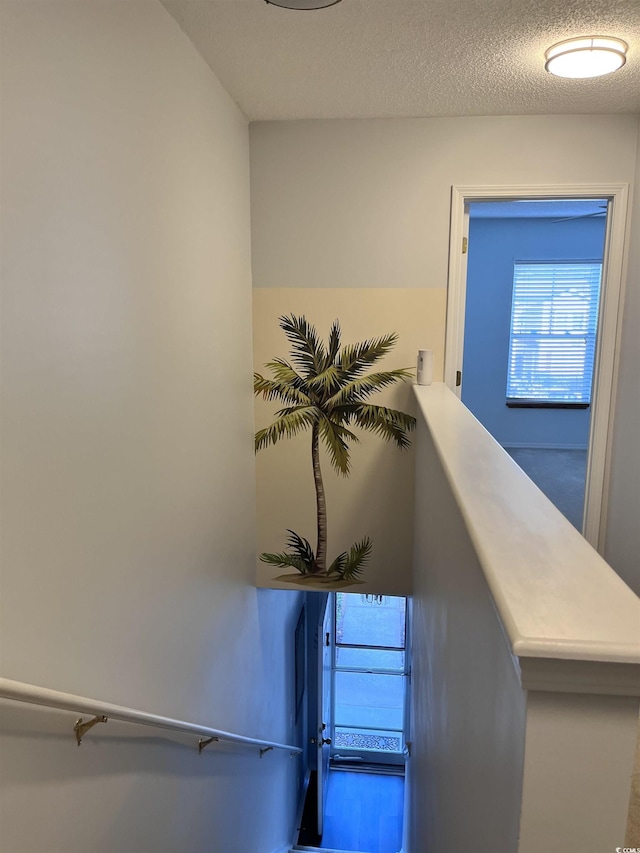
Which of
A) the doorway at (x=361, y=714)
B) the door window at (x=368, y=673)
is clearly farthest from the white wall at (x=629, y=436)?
the door window at (x=368, y=673)

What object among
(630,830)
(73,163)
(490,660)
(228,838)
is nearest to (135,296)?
(73,163)

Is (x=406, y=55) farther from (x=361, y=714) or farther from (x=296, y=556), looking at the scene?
(x=361, y=714)

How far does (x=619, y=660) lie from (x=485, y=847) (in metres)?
0.64

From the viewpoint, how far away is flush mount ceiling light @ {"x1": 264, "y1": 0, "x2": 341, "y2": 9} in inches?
77.0

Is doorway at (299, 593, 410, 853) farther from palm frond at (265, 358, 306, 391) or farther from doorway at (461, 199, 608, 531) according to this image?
palm frond at (265, 358, 306, 391)

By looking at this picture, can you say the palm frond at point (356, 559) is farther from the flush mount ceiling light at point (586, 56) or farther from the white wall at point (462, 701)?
the flush mount ceiling light at point (586, 56)

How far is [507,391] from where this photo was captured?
21.7 ft

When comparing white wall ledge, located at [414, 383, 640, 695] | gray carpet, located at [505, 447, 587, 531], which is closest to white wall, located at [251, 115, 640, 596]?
gray carpet, located at [505, 447, 587, 531]

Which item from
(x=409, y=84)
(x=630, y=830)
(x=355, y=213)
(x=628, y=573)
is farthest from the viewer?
(x=355, y=213)

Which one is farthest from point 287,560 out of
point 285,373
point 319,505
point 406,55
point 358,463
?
point 406,55

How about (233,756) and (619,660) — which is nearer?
(619,660)

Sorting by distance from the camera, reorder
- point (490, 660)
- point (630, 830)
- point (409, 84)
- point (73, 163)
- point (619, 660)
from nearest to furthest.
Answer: point (619, 660)
point (490, 660)
point (630, 830)
point (73, 163)
point (409, 84)

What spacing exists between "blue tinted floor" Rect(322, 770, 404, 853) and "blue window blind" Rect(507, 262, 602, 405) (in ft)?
13.9

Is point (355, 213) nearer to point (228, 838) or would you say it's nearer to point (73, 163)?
point (73, 163)
